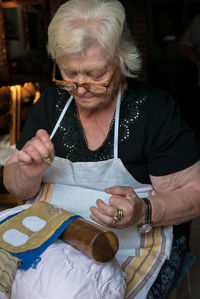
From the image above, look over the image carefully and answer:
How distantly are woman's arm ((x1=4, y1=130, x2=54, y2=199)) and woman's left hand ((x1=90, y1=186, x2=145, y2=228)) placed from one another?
9.5 inches

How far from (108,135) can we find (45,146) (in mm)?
342

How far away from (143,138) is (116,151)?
0.11 metres

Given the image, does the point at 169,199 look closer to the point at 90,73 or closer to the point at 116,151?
the point at 116,151

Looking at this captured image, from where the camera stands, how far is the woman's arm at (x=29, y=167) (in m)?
1.23

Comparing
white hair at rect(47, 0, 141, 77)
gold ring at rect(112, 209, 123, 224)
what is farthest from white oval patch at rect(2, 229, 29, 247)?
white hair at rect(47, 0, 141, 77)

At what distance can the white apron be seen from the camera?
4.47 ft

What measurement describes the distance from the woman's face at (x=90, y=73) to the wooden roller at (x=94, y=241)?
0.52 meters

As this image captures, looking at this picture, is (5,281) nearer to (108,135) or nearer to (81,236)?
(81,236)

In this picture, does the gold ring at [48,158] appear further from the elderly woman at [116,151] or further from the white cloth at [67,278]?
the white cloth at [67,278]

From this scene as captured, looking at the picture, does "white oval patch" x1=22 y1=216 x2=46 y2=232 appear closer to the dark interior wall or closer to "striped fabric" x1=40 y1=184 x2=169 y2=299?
"striped fabric" x1=40 y1=184 x2=169 y2=299

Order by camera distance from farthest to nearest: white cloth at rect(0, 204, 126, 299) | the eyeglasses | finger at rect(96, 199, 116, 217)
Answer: the eyeglasses < finger at rect(96, 199, 116, 217) < white cloth at rect(0, 204, 126, 299)

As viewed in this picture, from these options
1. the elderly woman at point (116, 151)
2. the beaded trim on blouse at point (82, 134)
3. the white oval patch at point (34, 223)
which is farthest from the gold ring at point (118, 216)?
the beaded trim on blouse at point (82, 134)

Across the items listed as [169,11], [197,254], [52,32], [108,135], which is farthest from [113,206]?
[169,11]

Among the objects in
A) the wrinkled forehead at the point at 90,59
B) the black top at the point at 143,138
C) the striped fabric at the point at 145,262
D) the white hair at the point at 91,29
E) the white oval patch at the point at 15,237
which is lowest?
the striped fabric at the point at 145,262
